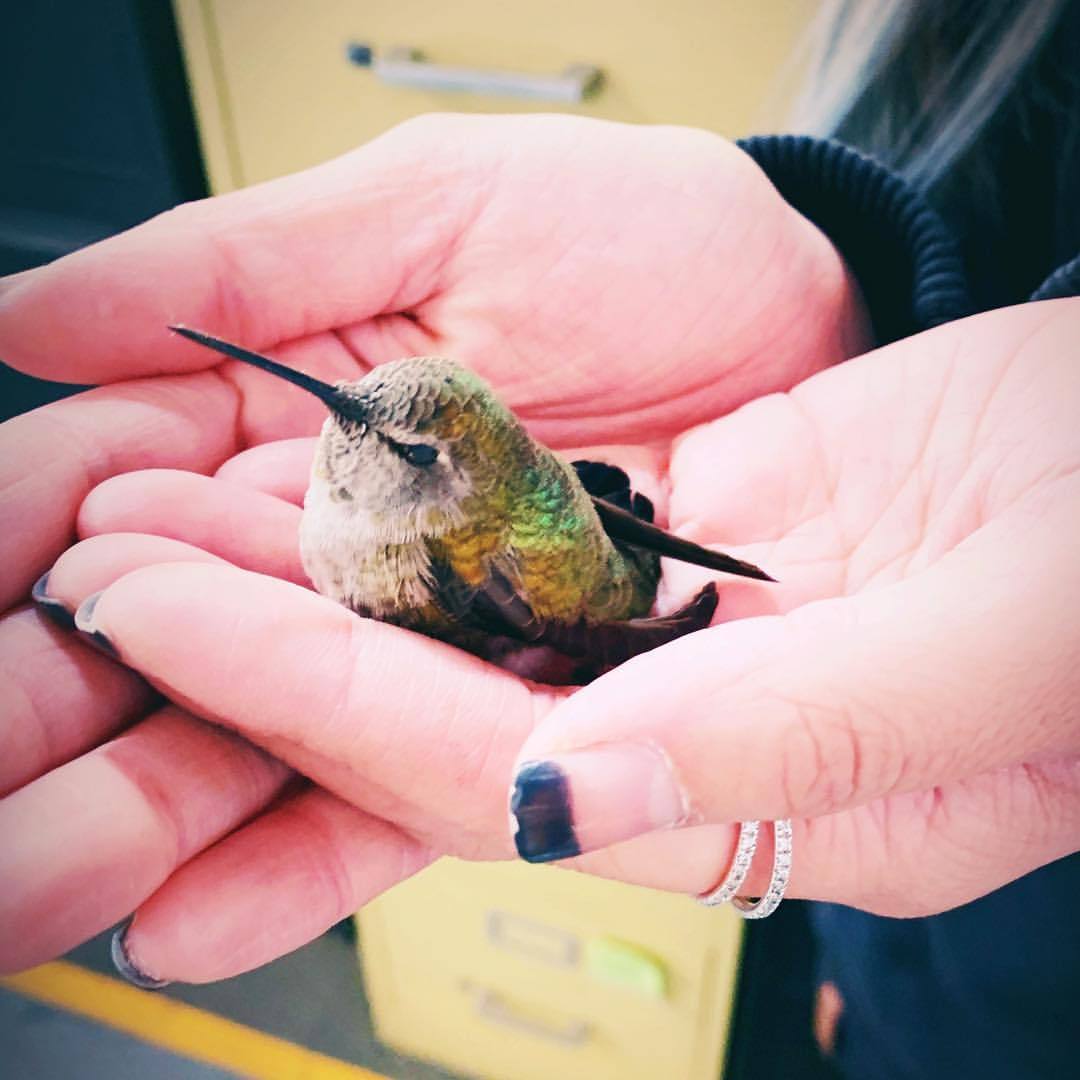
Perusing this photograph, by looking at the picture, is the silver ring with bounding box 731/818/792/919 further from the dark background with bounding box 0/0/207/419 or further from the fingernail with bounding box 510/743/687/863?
the dark background with bounding box 0/0/207/419

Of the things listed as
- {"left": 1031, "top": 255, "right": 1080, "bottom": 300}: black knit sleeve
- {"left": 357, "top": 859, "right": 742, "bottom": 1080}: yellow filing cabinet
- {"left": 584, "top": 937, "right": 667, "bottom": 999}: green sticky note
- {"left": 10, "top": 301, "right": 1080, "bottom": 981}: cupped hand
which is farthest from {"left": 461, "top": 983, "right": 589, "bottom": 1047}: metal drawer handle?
{"left": 1031, "top": 255, "right": 1080, "bottom": 300}: black knit sleeve

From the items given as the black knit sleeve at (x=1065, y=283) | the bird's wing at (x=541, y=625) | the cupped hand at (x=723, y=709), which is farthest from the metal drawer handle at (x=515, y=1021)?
the black knit sleeve at (x=1065, y=283)

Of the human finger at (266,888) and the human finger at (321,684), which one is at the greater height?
the human finger at (321,684)

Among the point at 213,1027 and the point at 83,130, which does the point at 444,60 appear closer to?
the point at 83,130

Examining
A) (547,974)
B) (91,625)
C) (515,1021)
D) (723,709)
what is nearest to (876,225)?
(723,709)

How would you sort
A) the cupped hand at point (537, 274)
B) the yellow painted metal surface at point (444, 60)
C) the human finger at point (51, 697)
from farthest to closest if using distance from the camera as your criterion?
the yellow painted metal surface at point (444, 60) → the cupped hand at point (537, 274) → the human finger at point (51, 697)

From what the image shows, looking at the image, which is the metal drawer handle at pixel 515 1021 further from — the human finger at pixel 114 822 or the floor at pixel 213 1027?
the human finger at pixel 114 822
